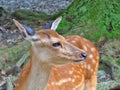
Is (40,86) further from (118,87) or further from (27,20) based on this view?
(27,20)

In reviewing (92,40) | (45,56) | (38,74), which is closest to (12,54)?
(92,40)

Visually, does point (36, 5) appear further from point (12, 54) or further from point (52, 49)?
point (52, 49)

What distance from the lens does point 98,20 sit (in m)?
6.82

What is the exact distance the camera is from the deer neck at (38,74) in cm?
404

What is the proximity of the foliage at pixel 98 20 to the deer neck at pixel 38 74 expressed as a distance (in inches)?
107

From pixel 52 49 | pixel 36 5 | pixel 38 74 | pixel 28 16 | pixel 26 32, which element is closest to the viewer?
pixel 26 32

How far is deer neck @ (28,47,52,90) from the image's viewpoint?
4035 millimetres

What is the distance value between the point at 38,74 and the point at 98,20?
9.51 feet

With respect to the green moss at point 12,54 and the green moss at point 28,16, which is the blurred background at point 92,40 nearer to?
the green moss at point 12,54

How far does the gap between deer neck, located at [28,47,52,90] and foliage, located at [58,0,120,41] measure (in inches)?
107

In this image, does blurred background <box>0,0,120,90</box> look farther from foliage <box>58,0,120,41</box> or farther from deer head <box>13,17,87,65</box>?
deer head <box>13,17,87,65</box>

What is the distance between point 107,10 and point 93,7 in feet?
0.78

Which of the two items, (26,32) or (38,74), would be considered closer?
(26,32)

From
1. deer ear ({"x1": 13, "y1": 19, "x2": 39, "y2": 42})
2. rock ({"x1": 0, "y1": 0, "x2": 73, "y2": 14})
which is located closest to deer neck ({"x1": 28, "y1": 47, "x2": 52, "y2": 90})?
deer ear ({"x1": 13, "y1": 19, "x2": 39, "y2": 42})
